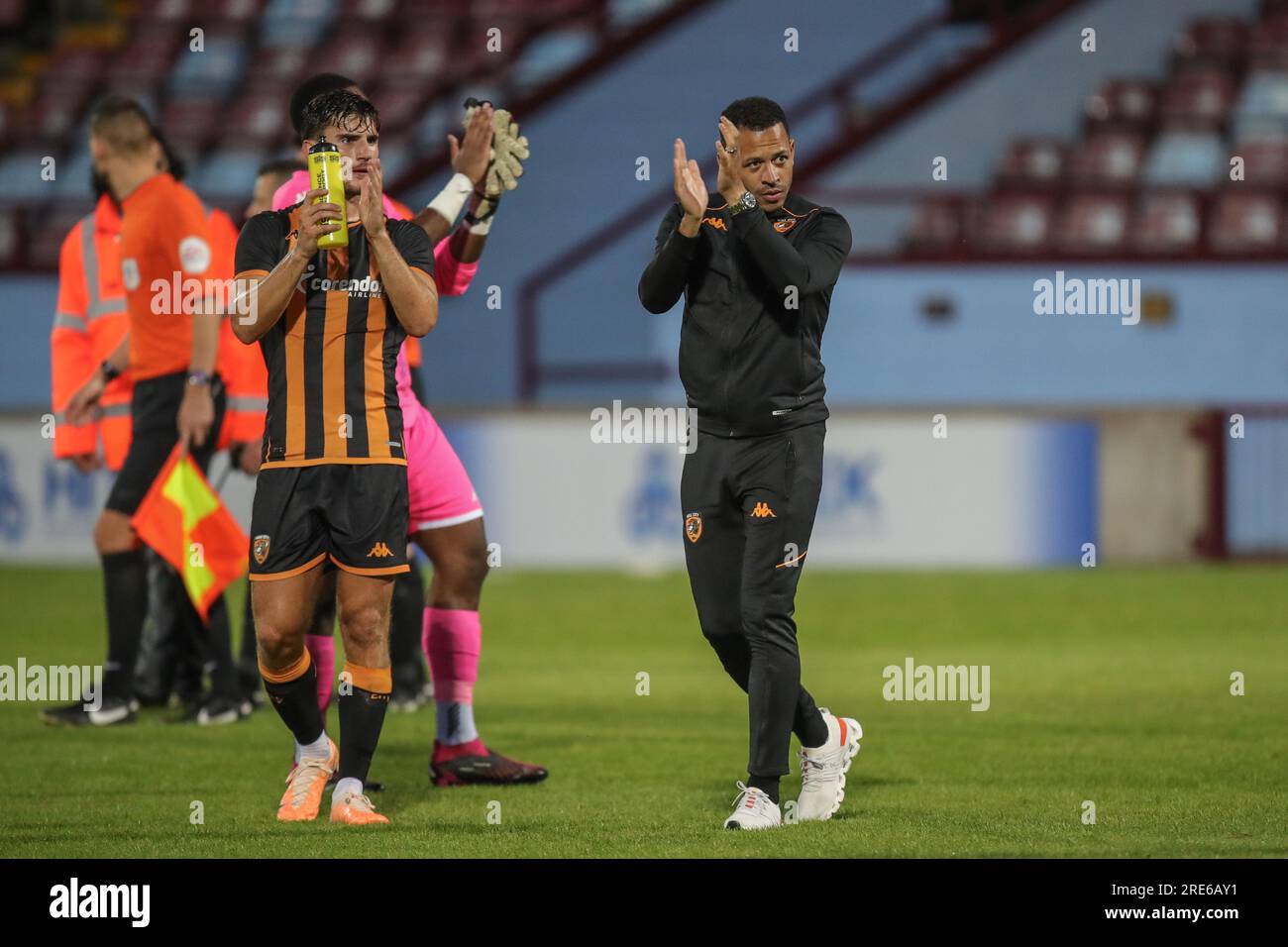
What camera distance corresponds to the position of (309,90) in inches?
265

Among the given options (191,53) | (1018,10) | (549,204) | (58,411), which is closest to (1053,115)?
(1018,10)

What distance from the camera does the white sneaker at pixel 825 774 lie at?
633cm

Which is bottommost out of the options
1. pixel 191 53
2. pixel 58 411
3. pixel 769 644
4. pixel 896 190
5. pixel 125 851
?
pixel 125 851

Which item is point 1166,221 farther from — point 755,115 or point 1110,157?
point 755,115

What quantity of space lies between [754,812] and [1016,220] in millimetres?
14206

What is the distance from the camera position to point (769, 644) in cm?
612

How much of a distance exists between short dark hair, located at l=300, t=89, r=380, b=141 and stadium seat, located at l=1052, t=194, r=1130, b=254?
13.8 m

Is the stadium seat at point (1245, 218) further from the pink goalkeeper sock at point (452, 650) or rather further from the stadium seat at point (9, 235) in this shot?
the pink goalkeeper sock at point (452, 650)

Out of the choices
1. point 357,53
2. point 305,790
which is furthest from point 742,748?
point 357,53

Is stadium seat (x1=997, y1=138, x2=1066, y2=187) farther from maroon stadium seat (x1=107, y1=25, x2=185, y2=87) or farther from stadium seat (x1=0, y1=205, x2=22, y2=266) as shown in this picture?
maroon stadium seat (x1=107, y1=25, x2=185, y2=87)

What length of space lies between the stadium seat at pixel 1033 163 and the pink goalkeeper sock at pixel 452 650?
13.8 metres
